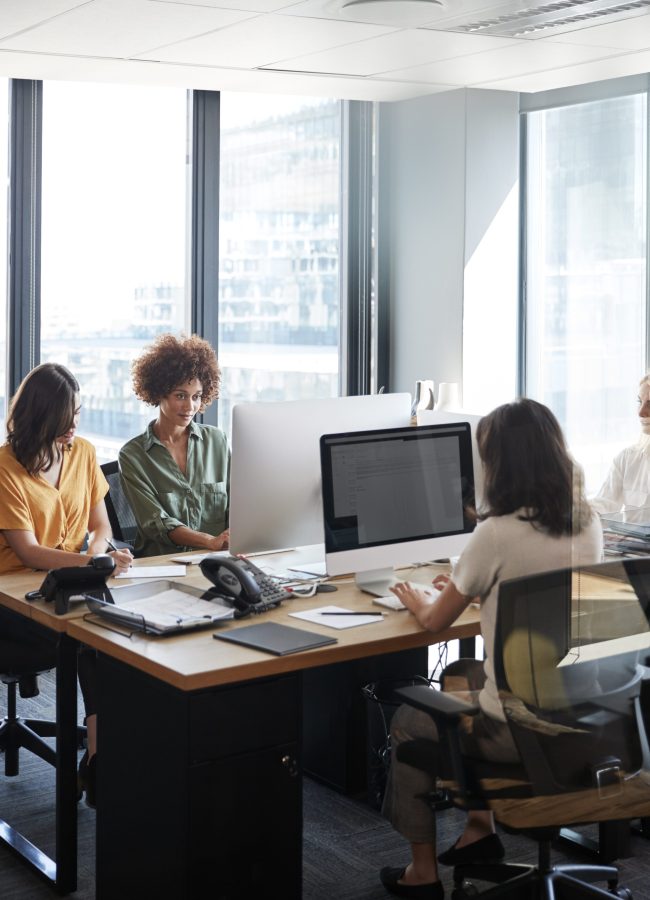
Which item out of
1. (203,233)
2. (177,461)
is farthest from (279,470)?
(203,233)

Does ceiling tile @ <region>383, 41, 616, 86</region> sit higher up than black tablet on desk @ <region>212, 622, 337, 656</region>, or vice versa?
ceiling tile @ <region>383, 41, 616, 86</region>

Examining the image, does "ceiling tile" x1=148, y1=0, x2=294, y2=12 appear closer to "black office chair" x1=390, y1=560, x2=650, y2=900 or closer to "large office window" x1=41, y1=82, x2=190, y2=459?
"large office window" x1=41, y1=82, x2=190, y2=459

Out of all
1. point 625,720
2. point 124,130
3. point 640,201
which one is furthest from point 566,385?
point 625,720

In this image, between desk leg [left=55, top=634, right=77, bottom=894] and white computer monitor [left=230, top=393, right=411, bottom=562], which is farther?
white computer monitor [left=230, top=393, right=411, bottom=562]

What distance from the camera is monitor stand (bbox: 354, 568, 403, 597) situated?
3037 mm

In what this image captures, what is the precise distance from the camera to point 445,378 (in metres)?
5.44

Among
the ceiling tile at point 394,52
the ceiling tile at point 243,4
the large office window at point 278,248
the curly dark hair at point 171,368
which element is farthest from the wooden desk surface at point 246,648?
the large office window at point 278,248

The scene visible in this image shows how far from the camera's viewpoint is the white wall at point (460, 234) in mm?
5316

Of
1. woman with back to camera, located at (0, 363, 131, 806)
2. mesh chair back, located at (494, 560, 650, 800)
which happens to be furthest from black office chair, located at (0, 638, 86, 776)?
mesh chair back, located at (494, 560, 650, 800)

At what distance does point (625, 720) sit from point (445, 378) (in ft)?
10.8

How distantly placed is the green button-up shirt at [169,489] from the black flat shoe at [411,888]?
1317mm

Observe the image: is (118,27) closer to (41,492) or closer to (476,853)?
(41,492)

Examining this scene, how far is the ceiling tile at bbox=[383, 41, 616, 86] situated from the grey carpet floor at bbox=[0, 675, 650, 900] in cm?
277

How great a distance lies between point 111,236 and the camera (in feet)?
17.0
